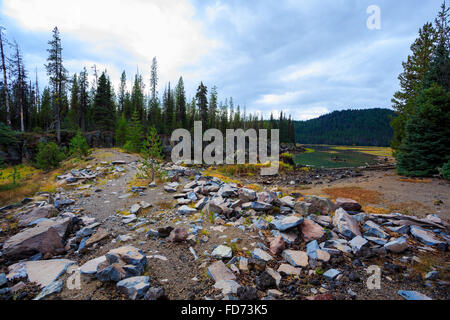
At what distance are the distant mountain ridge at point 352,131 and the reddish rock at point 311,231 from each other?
16256 cm

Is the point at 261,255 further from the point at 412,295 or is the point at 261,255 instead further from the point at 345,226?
the point at 345,226

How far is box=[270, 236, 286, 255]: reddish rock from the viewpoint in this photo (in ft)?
12.4

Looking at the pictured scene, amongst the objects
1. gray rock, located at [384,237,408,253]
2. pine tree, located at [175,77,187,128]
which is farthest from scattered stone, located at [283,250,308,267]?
pine tree, located at [175,77,187,128]

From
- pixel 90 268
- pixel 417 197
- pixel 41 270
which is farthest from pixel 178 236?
Result: pixel 417 197

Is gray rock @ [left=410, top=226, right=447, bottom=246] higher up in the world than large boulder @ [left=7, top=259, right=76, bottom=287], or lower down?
higher up

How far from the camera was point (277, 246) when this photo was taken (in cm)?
381

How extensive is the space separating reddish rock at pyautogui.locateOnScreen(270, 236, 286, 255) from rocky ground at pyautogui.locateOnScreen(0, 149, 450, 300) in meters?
0.03

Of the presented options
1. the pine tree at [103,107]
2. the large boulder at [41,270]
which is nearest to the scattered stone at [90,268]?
the large boulder at [41,270]

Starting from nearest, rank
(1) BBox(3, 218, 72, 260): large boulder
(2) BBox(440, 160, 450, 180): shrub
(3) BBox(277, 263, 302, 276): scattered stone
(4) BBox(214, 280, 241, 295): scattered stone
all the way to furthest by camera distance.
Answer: (4) BBox(214, 280, 241, 295): scattered stone
(3) BBox(277, 263, 302, 276): scattered stone
(1) BBox(3, 218, 72, 260): large boulder
(2) BBox(440, 160, 450, 180): shrub

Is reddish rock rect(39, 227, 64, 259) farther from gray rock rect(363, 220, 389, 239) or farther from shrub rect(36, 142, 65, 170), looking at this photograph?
shrub rect(36, 142, 65, 170)

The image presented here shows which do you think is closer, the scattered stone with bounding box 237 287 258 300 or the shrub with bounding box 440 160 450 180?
the scattered stone with bounding box 237 287 258 300

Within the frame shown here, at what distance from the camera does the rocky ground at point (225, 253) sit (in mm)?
2795

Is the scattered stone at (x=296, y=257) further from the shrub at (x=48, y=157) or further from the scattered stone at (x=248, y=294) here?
the shrub at (x=48, y=157)

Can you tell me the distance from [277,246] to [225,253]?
1.18 meters
